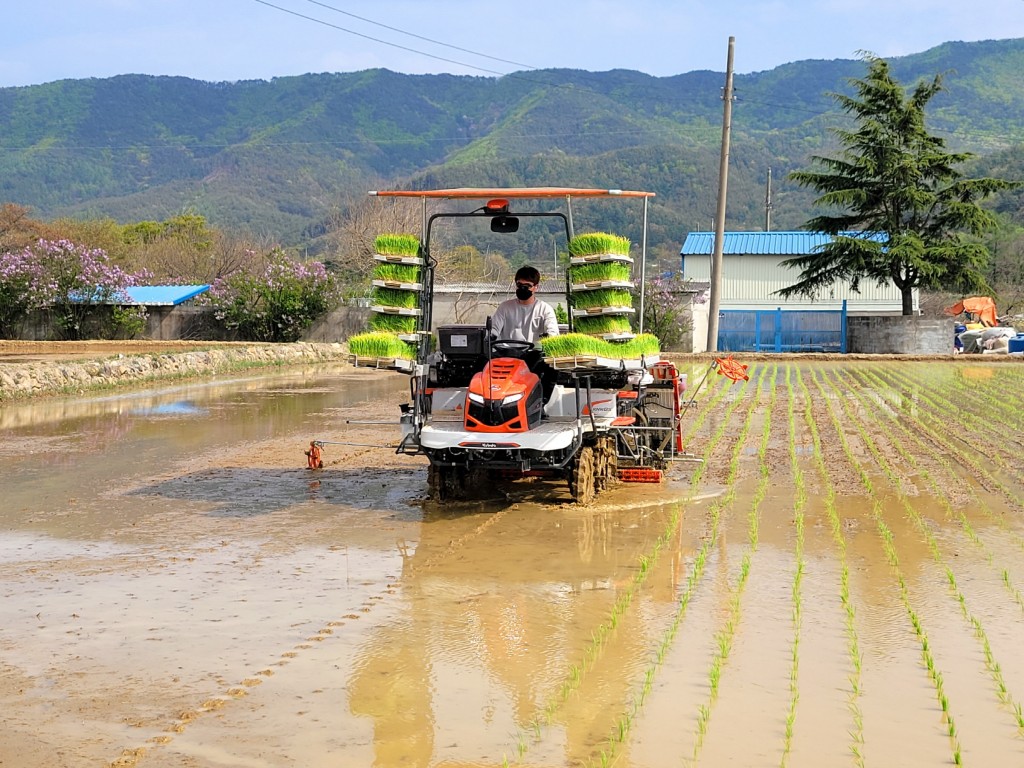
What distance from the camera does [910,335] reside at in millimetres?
38375

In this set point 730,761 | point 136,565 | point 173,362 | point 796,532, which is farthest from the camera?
point 173,362

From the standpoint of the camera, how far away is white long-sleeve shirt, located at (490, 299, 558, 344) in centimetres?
1063

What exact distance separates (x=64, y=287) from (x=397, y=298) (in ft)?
108

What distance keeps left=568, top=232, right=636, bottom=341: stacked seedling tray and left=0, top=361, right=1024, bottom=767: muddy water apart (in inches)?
62.7

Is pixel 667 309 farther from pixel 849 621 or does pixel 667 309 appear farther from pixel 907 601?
pixel 849 621

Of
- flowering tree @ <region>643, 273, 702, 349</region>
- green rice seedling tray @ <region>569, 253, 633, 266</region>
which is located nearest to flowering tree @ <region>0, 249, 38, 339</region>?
flowering tree @ <region>643, 273, 702, 349</region>

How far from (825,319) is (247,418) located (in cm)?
2800

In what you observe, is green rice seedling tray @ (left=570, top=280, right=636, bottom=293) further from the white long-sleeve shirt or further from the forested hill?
the forested hill

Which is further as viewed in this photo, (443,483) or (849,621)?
(443,483)

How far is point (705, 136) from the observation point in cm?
17338

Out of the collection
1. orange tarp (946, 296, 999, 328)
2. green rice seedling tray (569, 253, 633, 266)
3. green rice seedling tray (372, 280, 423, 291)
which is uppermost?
orange tarp (946, 296, 999, 328)

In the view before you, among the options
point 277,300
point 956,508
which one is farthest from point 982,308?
point 956,508

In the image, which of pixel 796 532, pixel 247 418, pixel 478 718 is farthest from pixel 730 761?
pixel 247 418

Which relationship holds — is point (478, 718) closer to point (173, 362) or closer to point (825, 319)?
point (173, 362)
